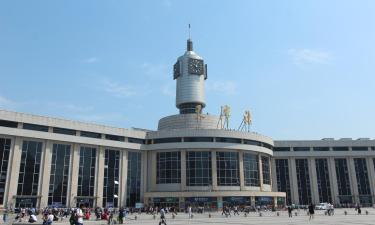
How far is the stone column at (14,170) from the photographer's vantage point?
7569 cm

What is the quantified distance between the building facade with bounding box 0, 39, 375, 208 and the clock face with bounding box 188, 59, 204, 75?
14.3ft

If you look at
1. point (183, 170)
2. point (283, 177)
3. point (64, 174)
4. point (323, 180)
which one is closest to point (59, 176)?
point (64, 174)

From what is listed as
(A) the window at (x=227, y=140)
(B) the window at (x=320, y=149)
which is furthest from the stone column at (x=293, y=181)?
(A) the window at (x=227, y=140)

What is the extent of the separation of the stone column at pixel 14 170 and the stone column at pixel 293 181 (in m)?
80.2

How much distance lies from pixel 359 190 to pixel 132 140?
242 feet

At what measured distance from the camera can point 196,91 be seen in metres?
124

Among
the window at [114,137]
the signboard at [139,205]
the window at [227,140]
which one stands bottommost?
the signboard at [139,205]

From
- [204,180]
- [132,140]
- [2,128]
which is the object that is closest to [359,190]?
[204,180]

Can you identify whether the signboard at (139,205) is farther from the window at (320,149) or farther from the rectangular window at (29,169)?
the window at (320,149)

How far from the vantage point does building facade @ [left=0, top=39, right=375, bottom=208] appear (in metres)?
80.6

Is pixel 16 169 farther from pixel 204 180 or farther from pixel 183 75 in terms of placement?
pixel 183 75

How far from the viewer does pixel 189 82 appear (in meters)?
124

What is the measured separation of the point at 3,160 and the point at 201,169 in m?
46.7

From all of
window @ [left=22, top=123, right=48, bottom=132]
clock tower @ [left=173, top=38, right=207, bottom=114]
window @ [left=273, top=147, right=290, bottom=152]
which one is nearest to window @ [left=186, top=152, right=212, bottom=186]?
clock tower @ [left=173, top=38, right=207, bottom=114]
